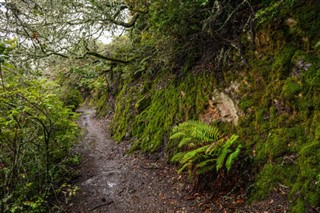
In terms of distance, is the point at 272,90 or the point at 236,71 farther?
the point at 236,71

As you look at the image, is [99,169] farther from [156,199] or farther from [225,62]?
[225,62]

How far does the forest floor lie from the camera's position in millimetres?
3701

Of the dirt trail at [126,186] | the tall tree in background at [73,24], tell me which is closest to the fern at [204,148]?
the dirt trail at [126,186]

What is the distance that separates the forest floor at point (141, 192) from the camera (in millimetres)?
3701

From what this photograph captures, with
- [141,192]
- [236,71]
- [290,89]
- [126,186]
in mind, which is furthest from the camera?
[126,186]

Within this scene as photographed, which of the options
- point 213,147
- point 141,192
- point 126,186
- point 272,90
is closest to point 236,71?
point 272,90

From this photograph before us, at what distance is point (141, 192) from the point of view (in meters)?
4.95

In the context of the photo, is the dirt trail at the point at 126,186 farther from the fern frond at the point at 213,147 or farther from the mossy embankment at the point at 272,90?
the fern frond at the point at 213,147

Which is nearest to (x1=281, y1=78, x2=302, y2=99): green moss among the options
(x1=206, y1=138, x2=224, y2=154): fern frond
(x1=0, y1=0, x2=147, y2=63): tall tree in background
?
(x1=206, y1=138, x2=224, y2=154): fern frond

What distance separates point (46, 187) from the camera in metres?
4.61

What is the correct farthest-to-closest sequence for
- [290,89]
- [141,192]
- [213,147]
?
[141,192] < [213,147] < [290,89]

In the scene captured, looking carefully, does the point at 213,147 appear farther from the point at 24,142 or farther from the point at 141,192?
the point at 24,142

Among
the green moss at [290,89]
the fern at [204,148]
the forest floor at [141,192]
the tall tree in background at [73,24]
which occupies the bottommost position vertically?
the forest floor at [141,192]

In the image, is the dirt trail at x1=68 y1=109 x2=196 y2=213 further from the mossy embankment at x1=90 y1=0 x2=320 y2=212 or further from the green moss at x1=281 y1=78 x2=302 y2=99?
the green moss at x1=281 y1=78 x2=302 y2=99
